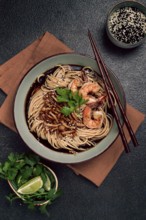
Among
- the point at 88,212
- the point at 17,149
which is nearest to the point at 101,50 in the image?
the point at 17,149

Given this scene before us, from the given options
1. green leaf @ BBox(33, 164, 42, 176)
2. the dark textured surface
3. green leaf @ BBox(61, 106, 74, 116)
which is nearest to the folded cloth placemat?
the dark textured surface

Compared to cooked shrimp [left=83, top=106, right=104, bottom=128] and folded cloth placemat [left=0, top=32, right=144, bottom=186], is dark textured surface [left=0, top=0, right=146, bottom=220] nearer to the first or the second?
folded cloth placemat [left=0, top=32, right=144, bottom=186]

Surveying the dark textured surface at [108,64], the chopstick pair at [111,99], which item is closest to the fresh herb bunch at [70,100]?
the chopstick pair at [111,99]

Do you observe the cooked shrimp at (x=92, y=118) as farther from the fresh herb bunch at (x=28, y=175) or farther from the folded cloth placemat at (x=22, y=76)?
the fresh herb bunch at (x=28, y=175)

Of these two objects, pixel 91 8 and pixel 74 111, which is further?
pixel 91 8

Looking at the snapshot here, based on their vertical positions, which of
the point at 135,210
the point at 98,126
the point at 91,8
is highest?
the point at 91,8

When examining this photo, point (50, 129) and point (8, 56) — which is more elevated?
point (8, 56)

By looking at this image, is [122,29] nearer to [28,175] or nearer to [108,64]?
[108,64]

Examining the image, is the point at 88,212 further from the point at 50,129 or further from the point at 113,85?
the point at 113,85
